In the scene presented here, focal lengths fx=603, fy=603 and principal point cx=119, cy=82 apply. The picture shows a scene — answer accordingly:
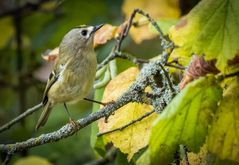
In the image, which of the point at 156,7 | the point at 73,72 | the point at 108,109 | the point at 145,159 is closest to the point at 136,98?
the point at 108,109

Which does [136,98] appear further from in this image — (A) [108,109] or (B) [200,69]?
(B) [200,69]

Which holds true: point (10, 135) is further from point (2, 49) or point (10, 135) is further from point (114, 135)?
point (114, 135)

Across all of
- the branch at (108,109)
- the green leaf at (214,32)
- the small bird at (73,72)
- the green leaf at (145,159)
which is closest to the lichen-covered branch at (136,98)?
the branch at (108,109)

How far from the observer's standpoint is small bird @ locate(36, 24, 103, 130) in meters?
3.27

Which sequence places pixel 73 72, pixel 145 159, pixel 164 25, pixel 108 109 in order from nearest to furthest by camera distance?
1. pixel 145 159
2. pixel 108 109
3. pixel 164 25
4. pixel 73 72

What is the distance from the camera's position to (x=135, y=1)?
3.78 m

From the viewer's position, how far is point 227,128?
1979 mm

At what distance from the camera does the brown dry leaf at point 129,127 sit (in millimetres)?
2455

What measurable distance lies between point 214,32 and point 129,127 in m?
0.76

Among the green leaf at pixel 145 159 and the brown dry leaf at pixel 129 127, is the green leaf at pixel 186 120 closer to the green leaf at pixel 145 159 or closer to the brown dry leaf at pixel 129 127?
the green leaf at pixel 145 159

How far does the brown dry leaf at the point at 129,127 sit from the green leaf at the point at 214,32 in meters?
0.63

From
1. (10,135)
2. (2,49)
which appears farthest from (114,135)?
(2,49)

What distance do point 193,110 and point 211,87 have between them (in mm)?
95

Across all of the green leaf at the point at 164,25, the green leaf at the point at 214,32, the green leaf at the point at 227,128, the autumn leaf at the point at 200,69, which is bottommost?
the green leaf at the point at 227,128
